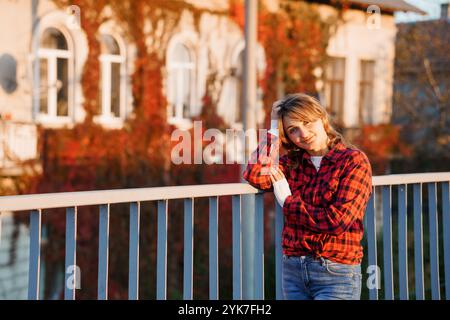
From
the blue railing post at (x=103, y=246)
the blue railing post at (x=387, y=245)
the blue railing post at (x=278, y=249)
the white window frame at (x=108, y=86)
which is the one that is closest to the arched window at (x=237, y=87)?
the white window frame at (x=108, y=86)

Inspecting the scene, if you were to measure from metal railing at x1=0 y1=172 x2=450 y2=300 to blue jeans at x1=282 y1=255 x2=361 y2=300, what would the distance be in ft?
0.61

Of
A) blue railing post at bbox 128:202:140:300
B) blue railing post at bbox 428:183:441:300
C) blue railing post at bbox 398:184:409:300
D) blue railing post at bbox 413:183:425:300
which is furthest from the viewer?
blue railing post at bbox 428:183:441:300

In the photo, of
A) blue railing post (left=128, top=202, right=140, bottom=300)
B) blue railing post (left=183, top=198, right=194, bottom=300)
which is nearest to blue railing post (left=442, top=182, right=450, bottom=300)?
blue railing post (left=183, top=198, right=194, bottom=300)

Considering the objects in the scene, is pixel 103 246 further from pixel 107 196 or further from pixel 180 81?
pixel 180 81

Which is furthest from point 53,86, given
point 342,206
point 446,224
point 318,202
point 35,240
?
point 35,240

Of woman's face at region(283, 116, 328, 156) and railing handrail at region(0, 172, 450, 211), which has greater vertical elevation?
woman's face at region(283, 116, 328, 156)

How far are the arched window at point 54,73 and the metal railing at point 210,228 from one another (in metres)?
9.21

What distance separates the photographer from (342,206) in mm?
3227

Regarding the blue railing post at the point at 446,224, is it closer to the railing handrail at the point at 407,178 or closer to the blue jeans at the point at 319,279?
the railing handrail at the point at 407,178

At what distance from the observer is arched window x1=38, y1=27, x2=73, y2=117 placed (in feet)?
41.5

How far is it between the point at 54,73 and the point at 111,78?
120 centimetres

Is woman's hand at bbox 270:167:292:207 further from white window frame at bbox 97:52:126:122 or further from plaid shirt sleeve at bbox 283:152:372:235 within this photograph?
white window frame at bbox 97:52:126:122

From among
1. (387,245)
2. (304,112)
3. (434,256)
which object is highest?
(304,112)

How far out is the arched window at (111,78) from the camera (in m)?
13.5
